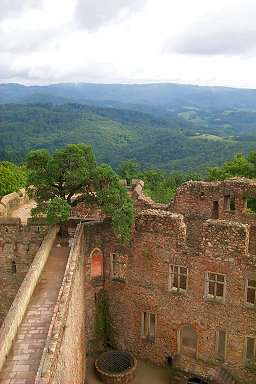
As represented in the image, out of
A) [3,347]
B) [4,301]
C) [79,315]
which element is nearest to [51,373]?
[3,347]

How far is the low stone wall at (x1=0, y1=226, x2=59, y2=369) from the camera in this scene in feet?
54.1

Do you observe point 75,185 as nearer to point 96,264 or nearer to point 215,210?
point 96,264

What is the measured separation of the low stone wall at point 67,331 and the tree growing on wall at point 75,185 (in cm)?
201

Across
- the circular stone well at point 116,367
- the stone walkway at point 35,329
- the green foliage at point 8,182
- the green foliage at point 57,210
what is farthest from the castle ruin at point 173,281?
the green foliage at point 8,182

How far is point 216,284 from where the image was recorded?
25391mm

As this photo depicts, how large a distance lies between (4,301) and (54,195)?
837 centimetres

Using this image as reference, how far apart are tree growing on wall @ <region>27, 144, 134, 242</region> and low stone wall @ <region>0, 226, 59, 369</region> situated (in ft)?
6.16

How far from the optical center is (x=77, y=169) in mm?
25891

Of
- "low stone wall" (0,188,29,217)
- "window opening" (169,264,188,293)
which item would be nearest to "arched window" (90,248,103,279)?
"window opening" (169,264,188,293)

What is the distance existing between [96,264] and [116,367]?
6354mm

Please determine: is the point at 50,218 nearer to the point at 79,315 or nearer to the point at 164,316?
the point at 79,315

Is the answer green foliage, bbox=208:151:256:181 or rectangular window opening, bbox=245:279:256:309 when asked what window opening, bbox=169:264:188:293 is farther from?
green foliage, bbox=208:151:256:181

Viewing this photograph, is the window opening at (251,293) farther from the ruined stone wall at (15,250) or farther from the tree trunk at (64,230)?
the ruined stone wall at (15,250)

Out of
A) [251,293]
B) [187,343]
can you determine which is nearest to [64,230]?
[187,343]
